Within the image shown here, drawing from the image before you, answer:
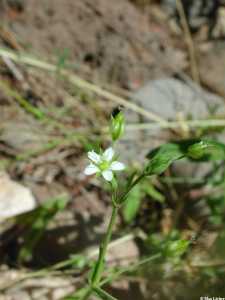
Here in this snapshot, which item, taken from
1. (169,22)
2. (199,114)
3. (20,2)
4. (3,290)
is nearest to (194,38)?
(169,22)

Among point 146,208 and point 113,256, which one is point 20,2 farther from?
point 113,256

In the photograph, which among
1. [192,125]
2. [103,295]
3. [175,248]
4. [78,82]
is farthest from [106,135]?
[103,295]

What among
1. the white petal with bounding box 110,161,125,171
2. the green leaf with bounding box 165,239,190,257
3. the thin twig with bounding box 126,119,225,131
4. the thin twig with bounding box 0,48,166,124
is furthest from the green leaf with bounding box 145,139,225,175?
the thin twig with bounding box 0,48,166,124

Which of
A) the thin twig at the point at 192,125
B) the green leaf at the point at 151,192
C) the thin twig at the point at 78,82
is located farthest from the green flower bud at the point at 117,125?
the thin twig at the point at 78,82

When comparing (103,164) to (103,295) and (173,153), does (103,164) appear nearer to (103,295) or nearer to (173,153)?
(173,153)

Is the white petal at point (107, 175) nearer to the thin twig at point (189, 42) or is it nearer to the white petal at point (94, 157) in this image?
the white petal at point (94, 157)

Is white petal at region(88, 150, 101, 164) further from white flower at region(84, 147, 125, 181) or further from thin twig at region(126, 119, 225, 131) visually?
thin twig at region(126, 119, 225, 131)
